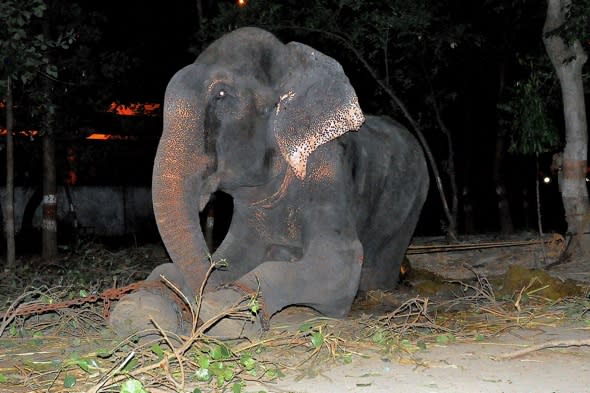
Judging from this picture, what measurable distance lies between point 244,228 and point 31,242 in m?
14.8

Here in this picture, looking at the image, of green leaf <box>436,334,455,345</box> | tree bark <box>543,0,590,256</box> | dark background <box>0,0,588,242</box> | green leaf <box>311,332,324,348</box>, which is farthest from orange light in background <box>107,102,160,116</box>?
green leaf <box>311,332,324,348</box>

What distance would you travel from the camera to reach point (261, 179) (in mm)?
6047

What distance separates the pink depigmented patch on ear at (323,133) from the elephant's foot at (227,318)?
1.37m

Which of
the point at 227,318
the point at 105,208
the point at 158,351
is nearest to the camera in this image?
the point at 158,351

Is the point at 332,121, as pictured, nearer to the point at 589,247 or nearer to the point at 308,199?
the point at 308,199

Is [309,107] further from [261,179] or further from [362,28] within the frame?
[362,28]

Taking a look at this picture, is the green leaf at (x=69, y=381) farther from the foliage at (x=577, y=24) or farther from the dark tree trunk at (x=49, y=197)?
the dark tree trunk at (x=49, y=197)

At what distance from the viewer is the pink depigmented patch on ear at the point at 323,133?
594 centimetres

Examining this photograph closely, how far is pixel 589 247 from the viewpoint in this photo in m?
9.95

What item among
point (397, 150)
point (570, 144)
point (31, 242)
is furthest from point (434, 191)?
point (397, 150)

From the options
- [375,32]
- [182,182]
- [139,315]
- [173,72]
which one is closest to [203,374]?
[139,315]

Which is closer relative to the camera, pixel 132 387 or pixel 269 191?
pixel 132 387

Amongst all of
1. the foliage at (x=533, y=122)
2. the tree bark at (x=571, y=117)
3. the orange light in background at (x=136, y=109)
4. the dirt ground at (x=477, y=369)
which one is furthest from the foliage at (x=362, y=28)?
the dirt ground at (x=477, y=369)

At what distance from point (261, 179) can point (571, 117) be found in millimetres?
5728
